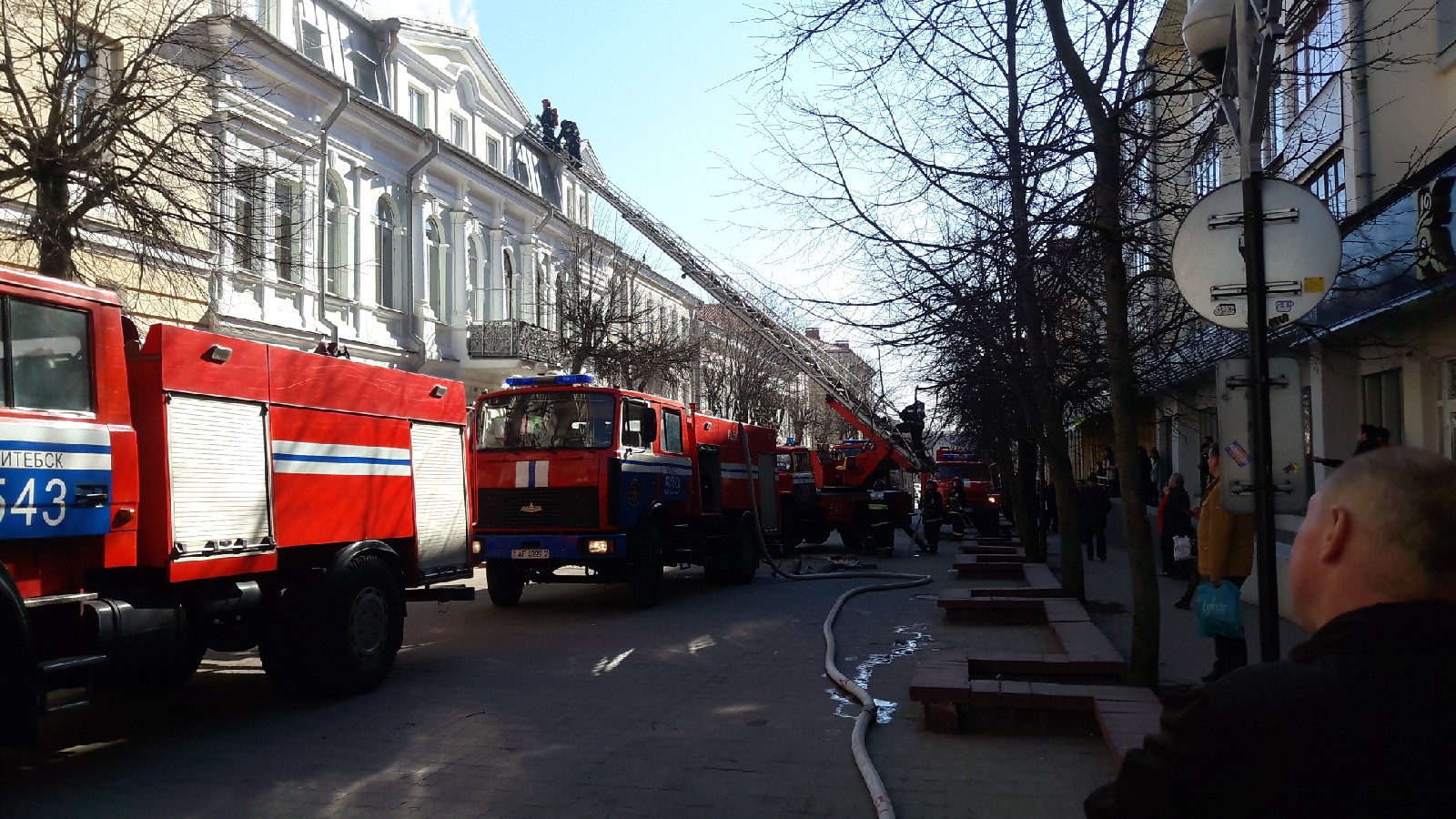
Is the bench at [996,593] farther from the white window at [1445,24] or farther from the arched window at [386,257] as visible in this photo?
the arched window at [386,257]

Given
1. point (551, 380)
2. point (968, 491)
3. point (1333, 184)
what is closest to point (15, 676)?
point (551, 380)

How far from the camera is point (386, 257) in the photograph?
2534 cm

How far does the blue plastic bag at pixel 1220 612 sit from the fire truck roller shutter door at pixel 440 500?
6178 mm

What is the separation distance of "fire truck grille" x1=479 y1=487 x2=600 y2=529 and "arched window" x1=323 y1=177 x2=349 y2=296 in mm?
11607

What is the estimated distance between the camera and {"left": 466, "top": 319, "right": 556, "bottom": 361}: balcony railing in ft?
90.2

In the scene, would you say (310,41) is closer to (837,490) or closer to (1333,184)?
(837,490)

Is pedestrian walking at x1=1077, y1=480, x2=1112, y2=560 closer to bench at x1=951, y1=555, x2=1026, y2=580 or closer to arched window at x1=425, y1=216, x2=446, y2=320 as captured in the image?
bench at x1=951, y1=555, x2=1026, y2=580

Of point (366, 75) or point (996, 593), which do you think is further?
point (366, 75)

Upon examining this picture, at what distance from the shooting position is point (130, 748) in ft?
21.6

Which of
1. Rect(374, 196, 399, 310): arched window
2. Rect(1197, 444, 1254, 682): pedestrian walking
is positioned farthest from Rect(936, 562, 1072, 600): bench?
Rect(374, 196, 399, 310): arched window

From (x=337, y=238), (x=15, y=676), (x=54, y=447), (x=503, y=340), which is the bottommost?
(x=15, y=676)

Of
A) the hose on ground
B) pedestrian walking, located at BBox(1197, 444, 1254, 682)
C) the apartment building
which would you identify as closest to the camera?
the hose on ground

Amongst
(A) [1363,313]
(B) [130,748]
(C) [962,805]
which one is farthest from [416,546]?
(A) [1363,313]

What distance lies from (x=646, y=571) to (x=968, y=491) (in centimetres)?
1975
